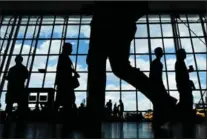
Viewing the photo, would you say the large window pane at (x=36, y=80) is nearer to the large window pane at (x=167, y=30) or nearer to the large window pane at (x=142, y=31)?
the large window pane at (x=142, y=31)

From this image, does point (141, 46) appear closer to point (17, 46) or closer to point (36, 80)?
point (36, 80)

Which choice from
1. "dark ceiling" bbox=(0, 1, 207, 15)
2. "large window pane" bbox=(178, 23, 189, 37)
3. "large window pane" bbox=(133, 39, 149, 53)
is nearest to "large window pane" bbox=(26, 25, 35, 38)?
"large window pane" bbox=(133, 39, 149, 53)

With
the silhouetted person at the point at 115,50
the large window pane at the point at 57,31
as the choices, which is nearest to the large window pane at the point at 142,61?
the large window pane at the point at 57,31

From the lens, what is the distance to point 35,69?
18.1ft

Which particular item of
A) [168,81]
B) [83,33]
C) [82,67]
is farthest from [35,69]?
[168,81]

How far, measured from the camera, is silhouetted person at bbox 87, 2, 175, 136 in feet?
2.72

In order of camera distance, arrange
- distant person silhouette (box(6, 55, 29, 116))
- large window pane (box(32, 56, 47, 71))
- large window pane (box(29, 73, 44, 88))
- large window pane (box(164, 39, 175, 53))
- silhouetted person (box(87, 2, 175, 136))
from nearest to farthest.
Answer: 1. silhouetted person (box(87, 2, 175, 136))
2. distant person silhouette (box(6, 55, 29, 116))
3. large window pane (box(29, 73, 44, 88))
4. large window pane (box(32, 56, 47, 71))
5. large window pane (box(164, 39, 175, 53))

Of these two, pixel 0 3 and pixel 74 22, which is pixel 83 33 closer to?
pixel 74 22

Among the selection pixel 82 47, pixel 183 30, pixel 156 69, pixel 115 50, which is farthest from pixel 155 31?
pixel 115 50

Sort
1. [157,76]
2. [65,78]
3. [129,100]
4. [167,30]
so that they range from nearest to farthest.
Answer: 1. [157,76]
2. [65,78]
3. [129,100]
4. [167,30]

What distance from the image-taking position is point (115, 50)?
87cm

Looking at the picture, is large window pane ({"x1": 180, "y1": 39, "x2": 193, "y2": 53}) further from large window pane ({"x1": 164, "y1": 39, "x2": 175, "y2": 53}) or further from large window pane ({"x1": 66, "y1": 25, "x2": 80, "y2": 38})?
large window pane ({"x1": 66, "y1": 25, "x2": 80, "y2": 38})

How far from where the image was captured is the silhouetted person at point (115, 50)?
2.72 ft

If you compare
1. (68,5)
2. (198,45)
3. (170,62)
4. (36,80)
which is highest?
(198,45)
